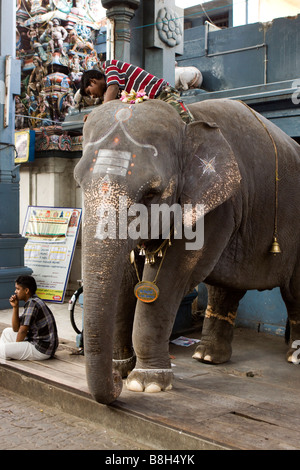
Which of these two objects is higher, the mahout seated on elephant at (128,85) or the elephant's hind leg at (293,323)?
the mahout seated on elephant at (128,85)

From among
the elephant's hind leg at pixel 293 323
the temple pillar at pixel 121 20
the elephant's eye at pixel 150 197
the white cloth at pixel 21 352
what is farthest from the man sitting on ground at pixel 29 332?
the temple pillar at pixel 121 20

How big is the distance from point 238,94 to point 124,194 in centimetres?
338

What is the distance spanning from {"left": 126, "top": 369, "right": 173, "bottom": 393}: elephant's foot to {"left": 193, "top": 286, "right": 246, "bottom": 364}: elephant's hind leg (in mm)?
1103

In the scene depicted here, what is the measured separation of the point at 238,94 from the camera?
22.0ft

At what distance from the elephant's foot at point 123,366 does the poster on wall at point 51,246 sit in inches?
158

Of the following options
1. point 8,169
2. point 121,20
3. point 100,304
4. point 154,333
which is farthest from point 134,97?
point 8,169

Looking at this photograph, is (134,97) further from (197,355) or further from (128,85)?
(197,355)

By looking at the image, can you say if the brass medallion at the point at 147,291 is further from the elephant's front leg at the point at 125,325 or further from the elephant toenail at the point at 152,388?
the elephant toenail at the point at 152,388

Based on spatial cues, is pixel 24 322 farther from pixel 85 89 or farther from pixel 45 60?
pixel 45 60

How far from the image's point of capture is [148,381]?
4.48m

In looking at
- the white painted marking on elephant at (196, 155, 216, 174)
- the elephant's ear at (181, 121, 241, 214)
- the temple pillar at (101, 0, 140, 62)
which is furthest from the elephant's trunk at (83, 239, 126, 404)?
the temple pillar at (101, 0, 140, 62)

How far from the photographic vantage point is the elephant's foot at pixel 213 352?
18.2 ft

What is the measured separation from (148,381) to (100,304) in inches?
43.7

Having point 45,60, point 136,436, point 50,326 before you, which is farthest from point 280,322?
point 45,60
